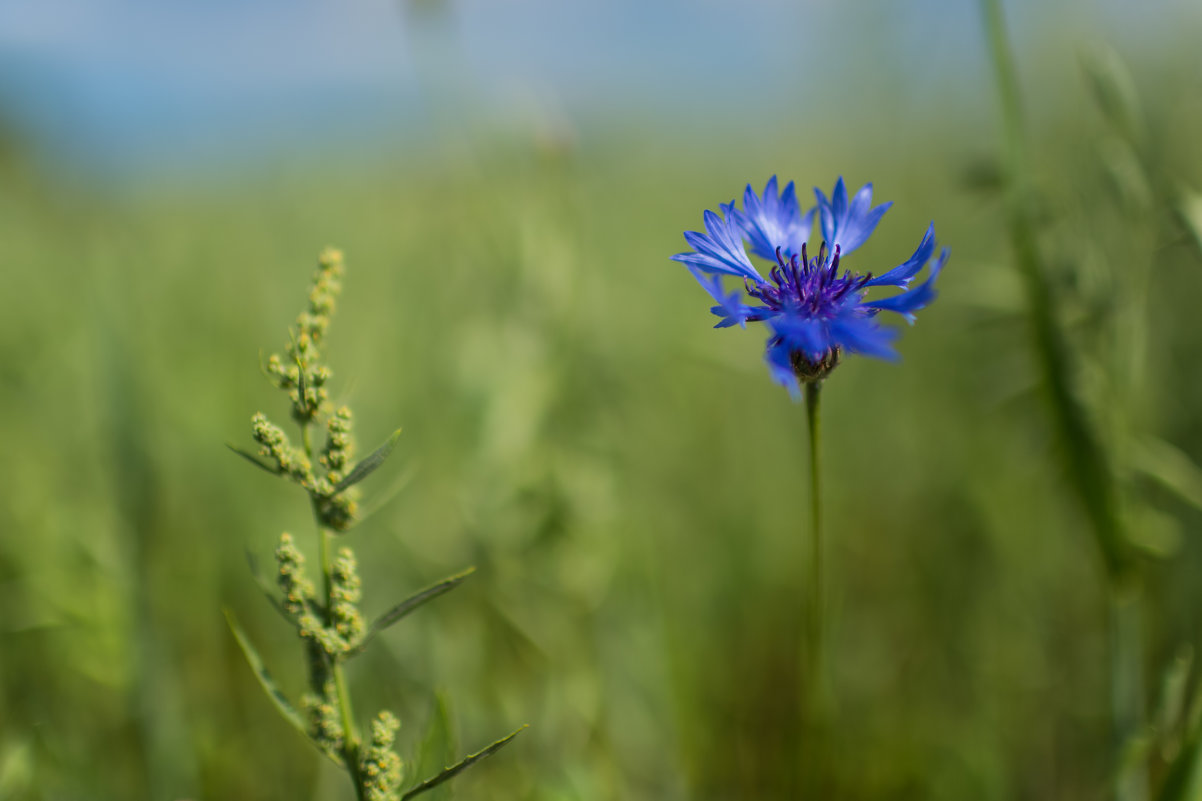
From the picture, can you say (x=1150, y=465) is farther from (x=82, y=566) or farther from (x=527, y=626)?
(x=82, y=566)

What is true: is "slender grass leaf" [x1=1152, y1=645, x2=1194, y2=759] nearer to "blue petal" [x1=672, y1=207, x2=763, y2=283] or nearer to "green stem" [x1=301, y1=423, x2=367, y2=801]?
"blue petal" [x1=672, y1=207, x2=763, y2=283]

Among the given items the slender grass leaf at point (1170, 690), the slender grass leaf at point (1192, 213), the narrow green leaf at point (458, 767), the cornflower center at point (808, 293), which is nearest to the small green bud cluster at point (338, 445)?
the narrow green leaf at point (458, 767)

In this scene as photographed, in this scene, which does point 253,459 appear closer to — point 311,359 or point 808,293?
point 311,359

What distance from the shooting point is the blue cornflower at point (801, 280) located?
1.99 feet

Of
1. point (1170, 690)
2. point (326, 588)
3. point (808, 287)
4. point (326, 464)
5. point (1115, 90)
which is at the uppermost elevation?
point (1115, 90)

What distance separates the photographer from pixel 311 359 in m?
0.66

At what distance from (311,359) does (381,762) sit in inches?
12.7

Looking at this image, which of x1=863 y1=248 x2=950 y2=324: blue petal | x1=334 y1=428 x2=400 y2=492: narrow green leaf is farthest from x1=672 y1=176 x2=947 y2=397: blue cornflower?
x1=334 y1=428 x2=400 y2=492: narrow green leaf

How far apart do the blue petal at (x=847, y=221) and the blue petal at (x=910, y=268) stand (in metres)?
0.08

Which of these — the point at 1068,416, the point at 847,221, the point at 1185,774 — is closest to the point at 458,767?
the point at 847,221

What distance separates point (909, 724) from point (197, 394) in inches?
76.2

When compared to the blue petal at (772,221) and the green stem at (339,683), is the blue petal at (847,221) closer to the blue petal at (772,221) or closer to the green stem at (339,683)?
the blue petal at (772,221)

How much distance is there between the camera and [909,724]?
1479mm

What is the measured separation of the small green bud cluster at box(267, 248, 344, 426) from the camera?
2.12 feet
